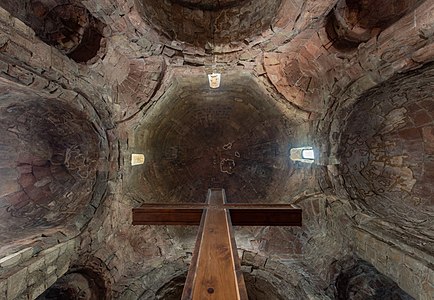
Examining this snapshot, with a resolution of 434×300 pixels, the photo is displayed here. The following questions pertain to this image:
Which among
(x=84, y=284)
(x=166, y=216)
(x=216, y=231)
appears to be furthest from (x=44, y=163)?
Answer: (x=216, y=231)

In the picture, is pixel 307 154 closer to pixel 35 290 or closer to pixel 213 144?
pixel 213 144

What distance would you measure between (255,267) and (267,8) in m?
6.02

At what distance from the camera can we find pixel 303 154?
23.9 feet

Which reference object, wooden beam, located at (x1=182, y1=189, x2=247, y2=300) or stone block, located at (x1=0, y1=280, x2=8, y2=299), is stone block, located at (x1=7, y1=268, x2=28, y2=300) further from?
wooden beam, located at (x1=182, y1=189, x2=247, y2=300)

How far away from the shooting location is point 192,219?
4004mm

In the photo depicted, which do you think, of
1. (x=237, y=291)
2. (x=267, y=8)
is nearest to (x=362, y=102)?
(x=267, y=8)

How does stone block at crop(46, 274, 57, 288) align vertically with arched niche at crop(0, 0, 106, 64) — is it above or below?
below

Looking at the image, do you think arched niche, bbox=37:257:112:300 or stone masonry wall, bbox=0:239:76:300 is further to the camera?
arched niche, bbox=37:257:112:300

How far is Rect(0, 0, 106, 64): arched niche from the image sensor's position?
5.14 metres

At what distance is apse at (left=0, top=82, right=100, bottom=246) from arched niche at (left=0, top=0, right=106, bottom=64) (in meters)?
1.11

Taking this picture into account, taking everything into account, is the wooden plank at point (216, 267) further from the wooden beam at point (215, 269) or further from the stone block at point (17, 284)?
the stone block at point (17, 284)

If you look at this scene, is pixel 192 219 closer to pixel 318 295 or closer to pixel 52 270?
pixel 52 270

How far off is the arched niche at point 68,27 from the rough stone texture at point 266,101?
0.08 feet

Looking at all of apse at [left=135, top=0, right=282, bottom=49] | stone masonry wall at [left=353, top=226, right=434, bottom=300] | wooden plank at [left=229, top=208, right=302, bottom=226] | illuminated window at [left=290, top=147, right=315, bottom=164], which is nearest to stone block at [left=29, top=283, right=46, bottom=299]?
wooden plank at [left=229, top=208, right=302, bottom=226]
